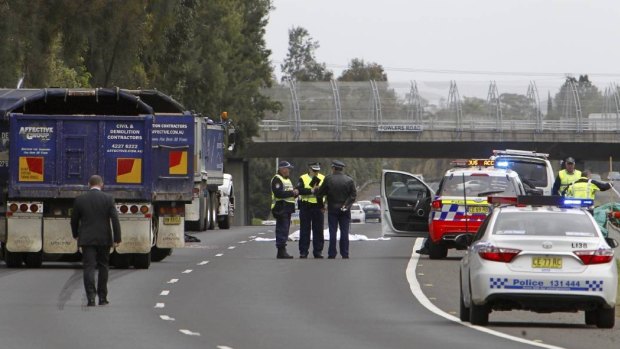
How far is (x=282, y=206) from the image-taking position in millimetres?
31562

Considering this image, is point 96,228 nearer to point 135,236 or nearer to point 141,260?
point 135,236

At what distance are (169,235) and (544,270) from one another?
1281cm

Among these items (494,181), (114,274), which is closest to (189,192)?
(114,274)

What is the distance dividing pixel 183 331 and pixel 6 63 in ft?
82.1

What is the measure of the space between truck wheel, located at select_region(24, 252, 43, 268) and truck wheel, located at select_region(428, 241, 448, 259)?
7496mm

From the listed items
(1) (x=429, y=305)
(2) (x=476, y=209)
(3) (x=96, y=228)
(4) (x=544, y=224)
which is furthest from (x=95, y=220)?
(2) (x=476, y=209)

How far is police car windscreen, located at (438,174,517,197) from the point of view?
3106cm

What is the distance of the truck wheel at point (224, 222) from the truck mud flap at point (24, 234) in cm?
2636

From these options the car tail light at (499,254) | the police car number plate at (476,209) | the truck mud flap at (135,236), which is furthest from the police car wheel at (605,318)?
the police car number plate at (476,209)

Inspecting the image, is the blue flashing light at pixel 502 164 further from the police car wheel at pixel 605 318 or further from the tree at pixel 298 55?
the tree at pixel 298 55

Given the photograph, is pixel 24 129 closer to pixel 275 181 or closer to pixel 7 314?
pixel 275 181

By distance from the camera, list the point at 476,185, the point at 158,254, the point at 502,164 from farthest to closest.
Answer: the point at 502,164 → the point at 158,254 → the point at 476,185

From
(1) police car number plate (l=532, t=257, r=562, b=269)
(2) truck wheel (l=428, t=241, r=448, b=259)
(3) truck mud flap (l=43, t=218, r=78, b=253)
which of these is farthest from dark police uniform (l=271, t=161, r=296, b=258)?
(1) police car number plate (l=532, t=257, r=562, b=269)

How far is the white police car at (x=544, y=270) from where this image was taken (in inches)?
706
